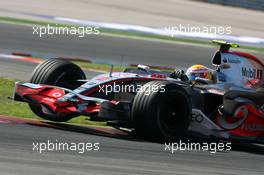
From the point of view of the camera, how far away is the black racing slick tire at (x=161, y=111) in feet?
33.2

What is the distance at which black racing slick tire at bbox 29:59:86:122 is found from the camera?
1144 centimetres

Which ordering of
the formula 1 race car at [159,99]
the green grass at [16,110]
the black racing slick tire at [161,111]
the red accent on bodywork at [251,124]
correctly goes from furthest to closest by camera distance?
the green grass at [16,110], the red accent on bodywork at [251,124], the formula 1 race car at [159,99], the black racing slick tire at [161,111]

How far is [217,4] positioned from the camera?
3412 centimetres

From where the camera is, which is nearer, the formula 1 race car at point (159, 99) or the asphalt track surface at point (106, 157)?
the asphalt track surface at point (106, 157)

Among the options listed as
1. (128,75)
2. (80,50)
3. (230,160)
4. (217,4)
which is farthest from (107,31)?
(230,160)

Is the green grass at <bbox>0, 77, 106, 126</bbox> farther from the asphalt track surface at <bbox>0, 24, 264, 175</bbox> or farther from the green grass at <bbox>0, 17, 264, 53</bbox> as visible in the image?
the green grass at <bbox>0, 17, 264, 53</bbox>

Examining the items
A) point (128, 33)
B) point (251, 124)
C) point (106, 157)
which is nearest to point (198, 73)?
point (251, 124)

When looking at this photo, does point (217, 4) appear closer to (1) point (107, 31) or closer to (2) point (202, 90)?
(1) point (107, 31)

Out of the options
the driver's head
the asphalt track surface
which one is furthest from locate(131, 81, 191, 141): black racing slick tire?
the driver's head

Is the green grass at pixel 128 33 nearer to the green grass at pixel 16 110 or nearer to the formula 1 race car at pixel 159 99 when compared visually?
the green grass at pixel 16 110

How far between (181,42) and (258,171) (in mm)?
15841

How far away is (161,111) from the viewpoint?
10.3 meters

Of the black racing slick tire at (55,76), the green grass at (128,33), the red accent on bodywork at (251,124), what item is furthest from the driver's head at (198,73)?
the green grass at (128,33)

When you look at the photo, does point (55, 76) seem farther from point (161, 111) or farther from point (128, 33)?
point (128, 33)
